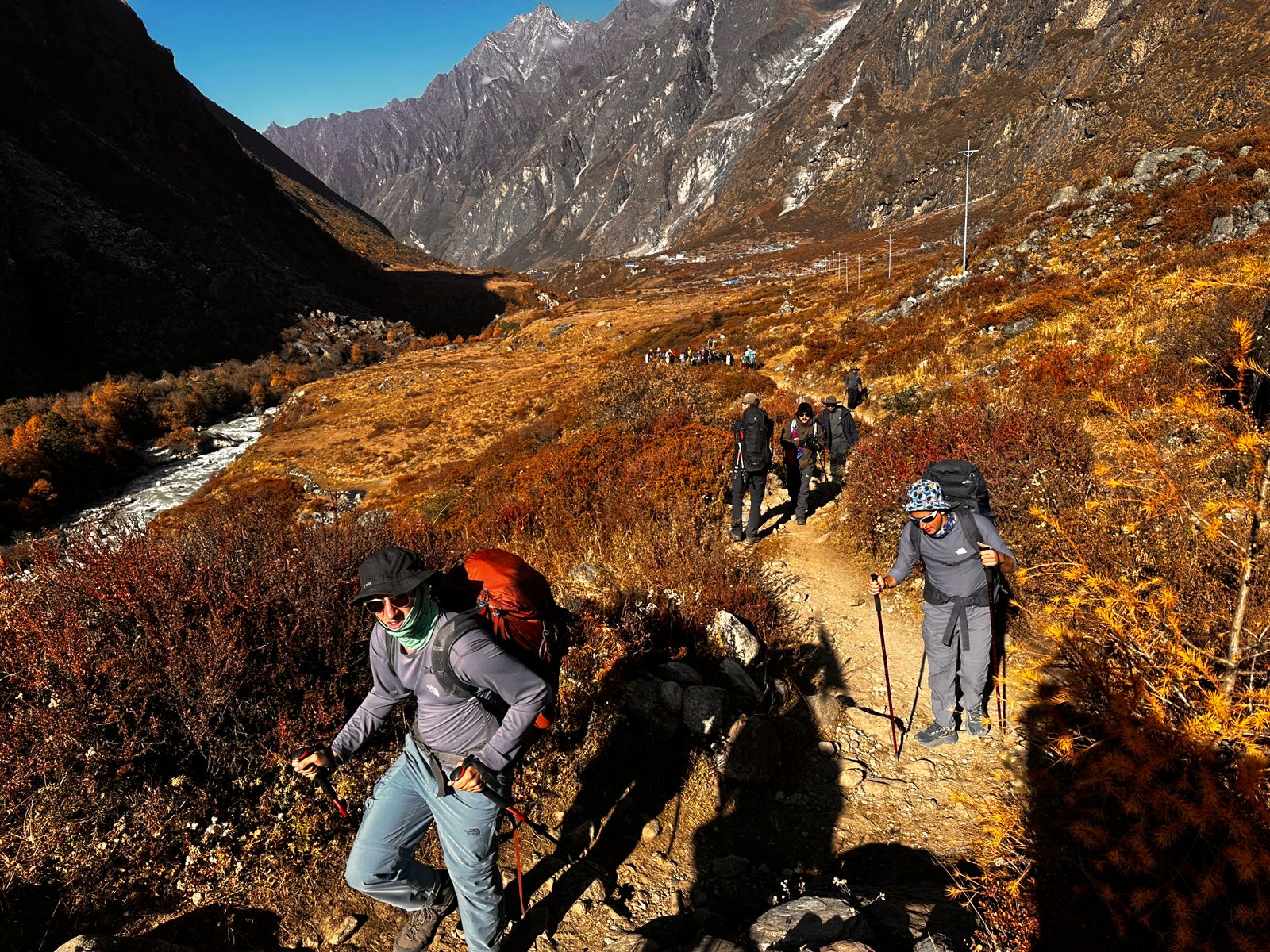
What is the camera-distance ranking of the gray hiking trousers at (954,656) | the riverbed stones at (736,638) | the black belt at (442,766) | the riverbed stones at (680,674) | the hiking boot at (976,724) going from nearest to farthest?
1. the black belt at (442,766)
2. the gray hiking trousers at (954,656)
3. the hiking boot at (976,724)
4. the riverbed stones at (680,674)
5. the riverbed stones at (736,638)

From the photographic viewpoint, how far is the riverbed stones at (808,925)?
2.61 m

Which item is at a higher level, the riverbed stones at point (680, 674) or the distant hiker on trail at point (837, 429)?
the distant hiker on trail at point (837, 429)

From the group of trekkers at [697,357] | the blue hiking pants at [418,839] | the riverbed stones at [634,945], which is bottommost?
the riverbed stones at [634,945]

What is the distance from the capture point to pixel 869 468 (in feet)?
25.0

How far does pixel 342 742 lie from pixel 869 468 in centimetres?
663

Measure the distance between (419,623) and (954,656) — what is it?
3.66 metres

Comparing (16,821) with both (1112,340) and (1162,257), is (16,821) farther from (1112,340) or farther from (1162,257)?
(1162,257)

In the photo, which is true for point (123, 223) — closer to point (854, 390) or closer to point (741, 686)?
point (854, 390)

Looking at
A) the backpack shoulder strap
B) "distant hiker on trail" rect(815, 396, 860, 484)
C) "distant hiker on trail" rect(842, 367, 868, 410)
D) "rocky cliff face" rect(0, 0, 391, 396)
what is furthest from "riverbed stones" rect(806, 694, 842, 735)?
"rocky cliff face" rect(0, 0, 391, 396)

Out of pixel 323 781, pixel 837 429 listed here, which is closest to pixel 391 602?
pixel 323 781

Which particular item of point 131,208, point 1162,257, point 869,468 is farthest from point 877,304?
point 131,208

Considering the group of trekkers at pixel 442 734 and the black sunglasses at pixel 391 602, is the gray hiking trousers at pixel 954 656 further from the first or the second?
the black sunglasses at pixel 391 602

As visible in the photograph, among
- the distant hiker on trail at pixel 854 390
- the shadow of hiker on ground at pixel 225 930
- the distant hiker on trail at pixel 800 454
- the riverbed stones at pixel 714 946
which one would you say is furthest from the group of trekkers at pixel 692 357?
the shadow of hiker on ground at pixel 225 930

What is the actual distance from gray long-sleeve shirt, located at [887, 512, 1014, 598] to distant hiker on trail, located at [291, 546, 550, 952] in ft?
9.29
